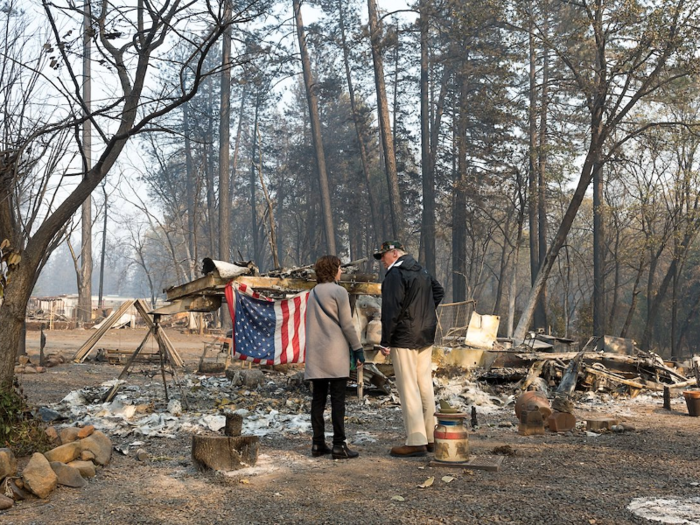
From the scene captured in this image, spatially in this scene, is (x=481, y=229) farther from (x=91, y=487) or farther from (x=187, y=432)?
(x=91, y=487)

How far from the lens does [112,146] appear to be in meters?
8.05

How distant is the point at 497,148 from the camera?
34.2m

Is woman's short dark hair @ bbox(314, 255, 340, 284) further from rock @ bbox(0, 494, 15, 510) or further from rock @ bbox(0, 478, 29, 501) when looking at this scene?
rock @ bbox(0, 494, 15, 510)

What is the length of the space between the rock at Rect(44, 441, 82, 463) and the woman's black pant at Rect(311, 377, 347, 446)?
2.15 meters

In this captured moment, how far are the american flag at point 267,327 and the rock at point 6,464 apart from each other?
17.3ft

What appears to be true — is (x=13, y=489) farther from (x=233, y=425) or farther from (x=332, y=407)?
(x=332, y=407)

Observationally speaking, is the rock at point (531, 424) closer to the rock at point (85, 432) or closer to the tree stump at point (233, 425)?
the tree stump at point (233, 425)

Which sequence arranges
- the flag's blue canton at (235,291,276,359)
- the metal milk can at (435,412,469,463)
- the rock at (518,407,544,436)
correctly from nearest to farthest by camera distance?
the metal milk can at (435,412,469,463) → the rock at (518,407,544,436) → the flag's blue canton at (235,291,276,359)

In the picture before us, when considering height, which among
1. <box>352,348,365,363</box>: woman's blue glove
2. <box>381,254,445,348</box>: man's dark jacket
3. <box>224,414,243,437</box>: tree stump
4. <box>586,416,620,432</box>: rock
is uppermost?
<box>381,254,445,348</box>: man's dark jacket

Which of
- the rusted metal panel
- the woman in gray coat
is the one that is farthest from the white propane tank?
the woman in gray coat

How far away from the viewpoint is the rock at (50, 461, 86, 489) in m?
5.58

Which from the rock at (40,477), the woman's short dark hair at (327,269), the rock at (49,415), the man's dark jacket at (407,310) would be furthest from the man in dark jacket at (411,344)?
the rock at (49,415)

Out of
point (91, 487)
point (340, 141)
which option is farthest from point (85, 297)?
point (91, 487)

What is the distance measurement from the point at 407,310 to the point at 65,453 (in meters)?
3.27
